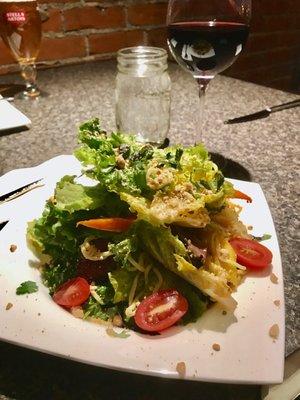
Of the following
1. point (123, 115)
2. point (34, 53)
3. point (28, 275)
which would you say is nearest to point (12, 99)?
point (34, 53)

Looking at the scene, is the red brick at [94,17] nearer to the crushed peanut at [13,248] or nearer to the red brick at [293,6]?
the red brick at [293,6]

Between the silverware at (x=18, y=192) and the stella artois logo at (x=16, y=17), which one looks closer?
the silverware at (x=18, y=192)

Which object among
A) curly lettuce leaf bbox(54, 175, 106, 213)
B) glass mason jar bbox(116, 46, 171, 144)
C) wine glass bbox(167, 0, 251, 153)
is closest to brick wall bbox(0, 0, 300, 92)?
glass mason jar bbox(116, 46, 171, 144)

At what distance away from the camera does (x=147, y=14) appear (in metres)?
2.57

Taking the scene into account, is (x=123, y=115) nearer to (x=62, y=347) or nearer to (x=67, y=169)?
(x=67, y=169)

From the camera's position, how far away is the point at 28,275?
24.9 inches

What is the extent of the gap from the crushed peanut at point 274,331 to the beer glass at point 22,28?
1417 millimetres

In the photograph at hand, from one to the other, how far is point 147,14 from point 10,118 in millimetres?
1580

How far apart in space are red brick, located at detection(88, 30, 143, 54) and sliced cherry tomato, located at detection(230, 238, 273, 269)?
6.72ft

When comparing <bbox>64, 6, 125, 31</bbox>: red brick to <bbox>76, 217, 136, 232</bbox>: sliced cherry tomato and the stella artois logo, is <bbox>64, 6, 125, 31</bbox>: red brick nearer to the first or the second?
the stella artois logo

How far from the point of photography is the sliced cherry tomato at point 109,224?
639 millimetres

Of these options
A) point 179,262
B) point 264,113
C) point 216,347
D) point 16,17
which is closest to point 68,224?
point 179,262

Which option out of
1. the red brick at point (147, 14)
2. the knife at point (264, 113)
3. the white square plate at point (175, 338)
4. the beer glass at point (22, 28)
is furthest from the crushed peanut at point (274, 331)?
the red brick at point (147, 14)

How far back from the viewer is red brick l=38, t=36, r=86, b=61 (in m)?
2.29
